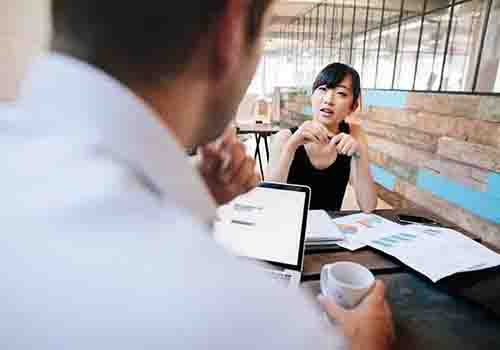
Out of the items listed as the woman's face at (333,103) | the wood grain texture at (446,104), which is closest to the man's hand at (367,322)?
the woman's face at (333,103)

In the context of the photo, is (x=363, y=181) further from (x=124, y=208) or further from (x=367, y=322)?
(x=124, y=208)

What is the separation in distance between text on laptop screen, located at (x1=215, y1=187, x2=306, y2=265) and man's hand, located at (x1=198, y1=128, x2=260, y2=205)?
0.12 metres

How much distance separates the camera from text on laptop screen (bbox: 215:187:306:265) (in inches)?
34.8

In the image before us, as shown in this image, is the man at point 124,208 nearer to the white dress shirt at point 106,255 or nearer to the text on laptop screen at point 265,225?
the white dress shirt at point 106,255

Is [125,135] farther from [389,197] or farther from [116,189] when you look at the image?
[389,197]

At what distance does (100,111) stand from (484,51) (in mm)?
2733

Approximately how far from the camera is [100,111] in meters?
0.29

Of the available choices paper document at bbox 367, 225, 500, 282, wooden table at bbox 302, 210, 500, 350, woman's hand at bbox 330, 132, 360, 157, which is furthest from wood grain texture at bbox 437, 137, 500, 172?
wooden table at bbox 302, 210, 500, 350

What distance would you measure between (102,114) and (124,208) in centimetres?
9

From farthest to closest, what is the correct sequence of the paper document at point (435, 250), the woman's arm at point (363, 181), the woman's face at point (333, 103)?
the woman's face at point (333, 103) < the woman's arm at point (363, 181) < the paper document at point (435, 250)

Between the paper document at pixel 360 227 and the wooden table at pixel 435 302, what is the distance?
0.06 meters

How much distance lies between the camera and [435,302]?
76 cm

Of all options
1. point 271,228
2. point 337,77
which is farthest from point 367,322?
point 337,77

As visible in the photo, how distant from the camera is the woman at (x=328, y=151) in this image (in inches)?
66.5
